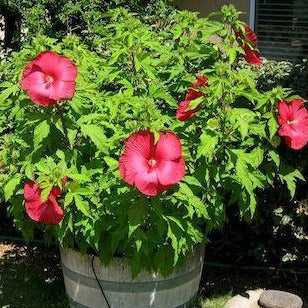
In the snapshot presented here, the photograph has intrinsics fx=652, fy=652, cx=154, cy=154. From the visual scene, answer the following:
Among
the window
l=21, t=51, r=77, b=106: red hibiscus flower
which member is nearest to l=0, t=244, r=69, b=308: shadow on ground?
l=21, t=51, r=77, b=106: red hibiscus flower

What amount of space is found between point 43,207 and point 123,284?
24.6 inches

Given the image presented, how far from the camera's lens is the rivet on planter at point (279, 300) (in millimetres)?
3814

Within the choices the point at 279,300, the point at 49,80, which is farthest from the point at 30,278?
the point at 49,80

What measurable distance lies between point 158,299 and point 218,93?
107 centimetres

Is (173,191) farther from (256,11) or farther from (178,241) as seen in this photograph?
(256,11)

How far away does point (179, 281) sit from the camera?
3.21 m

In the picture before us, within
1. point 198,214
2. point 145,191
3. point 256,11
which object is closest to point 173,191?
point 198,214

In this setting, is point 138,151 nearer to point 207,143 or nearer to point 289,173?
point 207,143

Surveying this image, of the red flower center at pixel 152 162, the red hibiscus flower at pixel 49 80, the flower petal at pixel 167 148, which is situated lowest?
the red flower center at pixel 152 162

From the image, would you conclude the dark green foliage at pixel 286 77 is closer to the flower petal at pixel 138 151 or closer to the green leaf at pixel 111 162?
the green leaf at pixel 111 162

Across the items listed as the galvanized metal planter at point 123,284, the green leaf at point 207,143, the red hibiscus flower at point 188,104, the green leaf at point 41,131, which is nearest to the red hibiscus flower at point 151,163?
the green leaf at point 207,143

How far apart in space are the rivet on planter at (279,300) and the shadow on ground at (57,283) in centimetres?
25

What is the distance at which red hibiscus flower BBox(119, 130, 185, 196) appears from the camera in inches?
98.1

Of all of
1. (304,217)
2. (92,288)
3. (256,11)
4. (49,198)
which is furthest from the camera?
(256,11)
